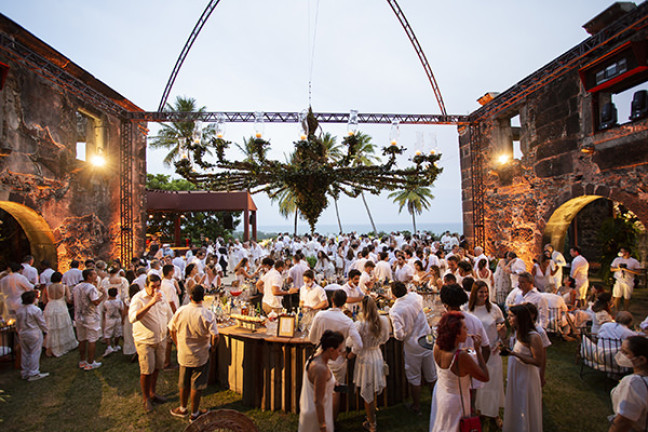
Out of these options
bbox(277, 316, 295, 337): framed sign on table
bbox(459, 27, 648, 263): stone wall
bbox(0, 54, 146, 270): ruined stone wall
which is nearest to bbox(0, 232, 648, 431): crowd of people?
bbox(277, 316, 295, 337): framed sign on table

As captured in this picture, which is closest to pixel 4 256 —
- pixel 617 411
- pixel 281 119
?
pixel 281 119

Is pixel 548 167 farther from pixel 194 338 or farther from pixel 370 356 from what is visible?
pixel 194 338

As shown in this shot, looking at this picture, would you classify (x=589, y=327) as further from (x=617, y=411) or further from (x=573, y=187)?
(x=573, y=187)

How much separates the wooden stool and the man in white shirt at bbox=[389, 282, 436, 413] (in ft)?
7.52

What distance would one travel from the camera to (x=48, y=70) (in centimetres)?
840

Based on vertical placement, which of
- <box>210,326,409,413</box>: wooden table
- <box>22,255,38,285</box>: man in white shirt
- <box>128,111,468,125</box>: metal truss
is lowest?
<box>210,326,409,413</box>: wooden table

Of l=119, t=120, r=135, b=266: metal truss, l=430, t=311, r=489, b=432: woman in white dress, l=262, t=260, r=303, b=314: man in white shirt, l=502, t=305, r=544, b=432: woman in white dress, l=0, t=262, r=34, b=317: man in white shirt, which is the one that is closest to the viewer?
l=430, t=311, r=489, b=432: woman in white dress

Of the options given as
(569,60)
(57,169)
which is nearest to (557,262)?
(569,60)

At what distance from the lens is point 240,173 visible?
700 cm

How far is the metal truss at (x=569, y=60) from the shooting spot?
282 inches

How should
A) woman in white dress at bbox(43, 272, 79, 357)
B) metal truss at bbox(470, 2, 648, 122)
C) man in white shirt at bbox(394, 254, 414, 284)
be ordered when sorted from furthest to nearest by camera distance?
man in white shirt at bbox(394, 254, 414, 284)
metal truss at bbox(470, 2, 648, 122)
woman in white dress at bbox(43, 272, 79, 357)

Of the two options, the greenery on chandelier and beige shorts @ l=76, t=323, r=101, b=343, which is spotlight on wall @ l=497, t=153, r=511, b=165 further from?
beige shorts @ l=76, t=323, r=101, b=343

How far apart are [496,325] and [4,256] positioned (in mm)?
17903

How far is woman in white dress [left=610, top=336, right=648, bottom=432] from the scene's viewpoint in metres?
2.72
